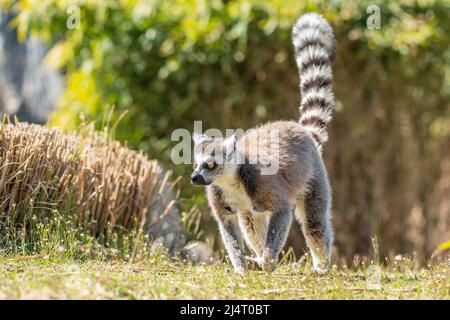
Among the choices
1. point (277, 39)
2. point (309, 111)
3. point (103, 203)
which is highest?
point (277, 39)

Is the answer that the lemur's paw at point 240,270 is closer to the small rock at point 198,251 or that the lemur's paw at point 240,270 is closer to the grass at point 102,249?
the grass at point 102,249

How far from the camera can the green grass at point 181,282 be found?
452 cm

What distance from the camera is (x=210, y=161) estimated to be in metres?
6.00

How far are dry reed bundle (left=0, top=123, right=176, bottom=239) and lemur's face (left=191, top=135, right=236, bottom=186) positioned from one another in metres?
→ 1.17

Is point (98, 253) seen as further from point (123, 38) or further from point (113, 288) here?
point (123, 38)

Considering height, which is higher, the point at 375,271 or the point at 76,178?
the point at 76,178

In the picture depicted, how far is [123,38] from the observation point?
34.9ft

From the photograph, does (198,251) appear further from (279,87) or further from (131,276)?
(279,87)

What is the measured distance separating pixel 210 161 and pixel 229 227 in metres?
0.58

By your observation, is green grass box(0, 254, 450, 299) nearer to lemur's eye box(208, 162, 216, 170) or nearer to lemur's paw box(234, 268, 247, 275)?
lemur's paw box(234, 268, 247, 275)

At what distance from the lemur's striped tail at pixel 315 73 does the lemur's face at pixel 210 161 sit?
4.44ft

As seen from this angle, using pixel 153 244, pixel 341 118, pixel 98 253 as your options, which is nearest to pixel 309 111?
pixel 153 244
